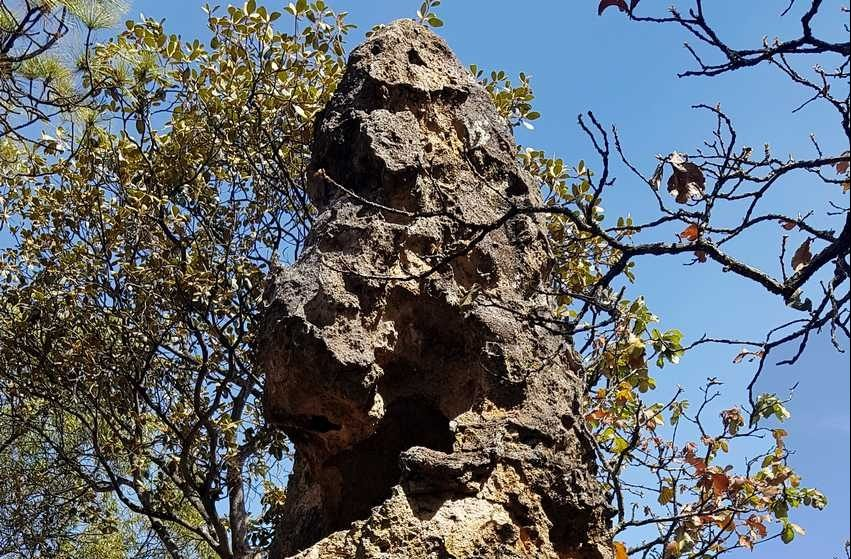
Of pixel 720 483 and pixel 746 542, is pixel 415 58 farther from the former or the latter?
pixel 746 542

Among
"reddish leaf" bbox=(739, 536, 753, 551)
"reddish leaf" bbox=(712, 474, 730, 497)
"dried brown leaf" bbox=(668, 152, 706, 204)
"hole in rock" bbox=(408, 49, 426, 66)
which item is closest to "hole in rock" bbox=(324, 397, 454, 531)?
"dried brown leaf" bbox=(668, 152, 706, 204)

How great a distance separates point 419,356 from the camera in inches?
168

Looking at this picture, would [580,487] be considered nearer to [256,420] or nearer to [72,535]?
[256,420]

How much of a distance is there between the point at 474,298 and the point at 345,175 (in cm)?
111

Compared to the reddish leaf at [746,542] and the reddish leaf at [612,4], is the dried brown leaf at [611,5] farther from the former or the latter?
the reddish leaf at [746,542]

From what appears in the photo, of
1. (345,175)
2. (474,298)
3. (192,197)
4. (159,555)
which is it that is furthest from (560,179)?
(159,555)

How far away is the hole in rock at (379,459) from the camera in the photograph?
4.24m

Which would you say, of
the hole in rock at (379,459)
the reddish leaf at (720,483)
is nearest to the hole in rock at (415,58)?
the hole in rock at (379,459)

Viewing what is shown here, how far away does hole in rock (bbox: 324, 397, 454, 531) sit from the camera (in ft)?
13.9

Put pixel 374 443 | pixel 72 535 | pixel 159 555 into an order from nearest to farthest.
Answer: pixel 374 443
pixel 72 535
pixel 159 555

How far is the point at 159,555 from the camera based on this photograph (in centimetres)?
988

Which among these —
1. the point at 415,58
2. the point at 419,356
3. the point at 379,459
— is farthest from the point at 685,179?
the point at 415,58

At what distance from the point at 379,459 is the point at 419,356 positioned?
53 centimetres

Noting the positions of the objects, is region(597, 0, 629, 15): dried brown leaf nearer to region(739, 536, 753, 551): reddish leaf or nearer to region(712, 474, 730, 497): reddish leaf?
region(712, 474, 730, 497): reddish leaf
